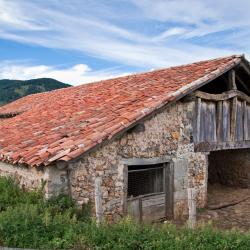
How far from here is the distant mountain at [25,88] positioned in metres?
68.5

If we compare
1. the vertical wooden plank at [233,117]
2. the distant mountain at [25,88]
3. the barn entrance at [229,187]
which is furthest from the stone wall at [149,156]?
the distant mountain at [25,88]

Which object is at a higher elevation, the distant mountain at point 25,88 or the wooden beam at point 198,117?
the distant mountain at point 25,88

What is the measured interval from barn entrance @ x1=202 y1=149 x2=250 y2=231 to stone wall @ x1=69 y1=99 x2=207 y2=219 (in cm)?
80

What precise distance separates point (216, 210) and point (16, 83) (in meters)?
71.0

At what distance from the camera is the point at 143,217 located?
951cm

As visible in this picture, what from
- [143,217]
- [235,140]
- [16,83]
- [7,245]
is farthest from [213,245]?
[16,83]

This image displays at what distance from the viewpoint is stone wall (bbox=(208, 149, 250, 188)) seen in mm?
13617

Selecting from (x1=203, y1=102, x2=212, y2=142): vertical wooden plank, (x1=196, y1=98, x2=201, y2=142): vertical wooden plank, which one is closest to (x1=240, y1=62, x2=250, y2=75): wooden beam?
(x1=203, y1=102, x2=212, y2=142): vertical wooden plank

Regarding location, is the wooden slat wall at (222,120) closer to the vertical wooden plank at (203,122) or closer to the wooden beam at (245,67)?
the vertical wooden plank at (203,122)

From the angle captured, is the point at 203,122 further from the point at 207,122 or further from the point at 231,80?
the point at 231,80

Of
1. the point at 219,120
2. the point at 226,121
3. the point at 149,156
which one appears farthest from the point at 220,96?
the point at 149,156

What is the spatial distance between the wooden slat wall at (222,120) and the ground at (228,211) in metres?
1.96

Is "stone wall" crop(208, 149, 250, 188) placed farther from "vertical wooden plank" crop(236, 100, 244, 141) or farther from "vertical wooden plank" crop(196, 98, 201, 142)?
"vertical wooden plank" crop(196, 98, 201, 142)

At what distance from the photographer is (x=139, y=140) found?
9125mm
